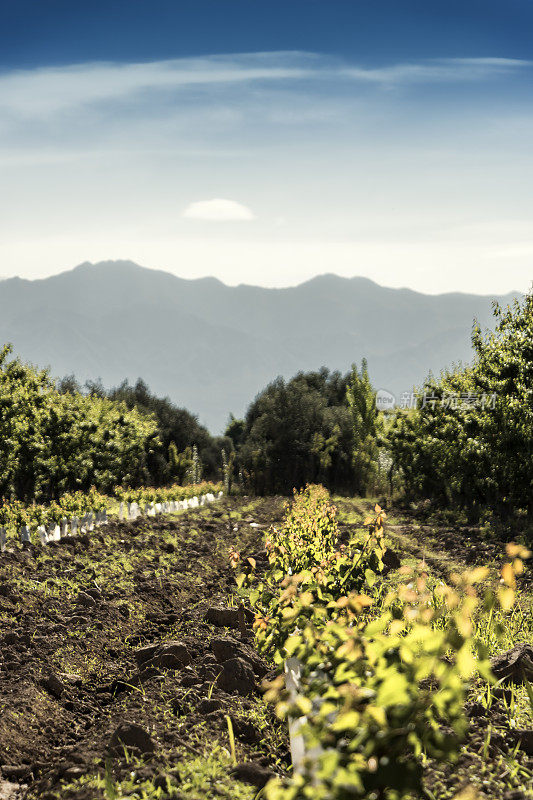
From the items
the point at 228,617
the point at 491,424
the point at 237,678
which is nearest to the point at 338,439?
the point at 491,424

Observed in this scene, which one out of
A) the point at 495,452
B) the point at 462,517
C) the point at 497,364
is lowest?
the point at 462,517

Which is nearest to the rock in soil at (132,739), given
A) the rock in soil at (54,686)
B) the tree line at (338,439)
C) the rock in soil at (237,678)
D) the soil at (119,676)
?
the soil at (119,676)

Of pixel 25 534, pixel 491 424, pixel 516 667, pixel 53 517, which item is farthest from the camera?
pixel 491 424

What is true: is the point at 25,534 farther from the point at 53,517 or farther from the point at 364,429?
the point at 364,429

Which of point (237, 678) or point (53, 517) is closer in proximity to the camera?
point (237, 678)

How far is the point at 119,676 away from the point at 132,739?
6.31ft

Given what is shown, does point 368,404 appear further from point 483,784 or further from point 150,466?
point 483,784

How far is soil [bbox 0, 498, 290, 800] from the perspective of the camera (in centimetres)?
406

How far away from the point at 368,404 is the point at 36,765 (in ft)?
91.2

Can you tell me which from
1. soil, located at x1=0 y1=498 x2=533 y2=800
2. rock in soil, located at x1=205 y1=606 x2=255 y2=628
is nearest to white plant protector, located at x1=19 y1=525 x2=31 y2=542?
soil, located at x1=0 y1=498 x2=533 y2=800

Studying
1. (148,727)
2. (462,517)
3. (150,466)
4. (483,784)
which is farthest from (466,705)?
(150,466)

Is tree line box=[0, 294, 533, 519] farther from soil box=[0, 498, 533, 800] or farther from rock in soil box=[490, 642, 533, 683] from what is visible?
rock in soil box=[490, 642, 533, 683]

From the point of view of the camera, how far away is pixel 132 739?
406 centimetres

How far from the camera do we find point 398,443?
77.7 ft
